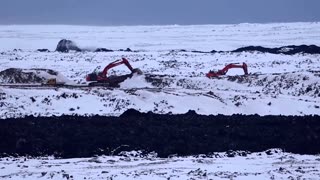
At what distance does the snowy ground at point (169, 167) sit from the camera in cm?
1244

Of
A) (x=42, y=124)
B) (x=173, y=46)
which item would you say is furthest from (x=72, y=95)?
(x=173, y=46)

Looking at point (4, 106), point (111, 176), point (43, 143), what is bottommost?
point (111, 176)

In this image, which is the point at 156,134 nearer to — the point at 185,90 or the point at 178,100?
the point at 178,100

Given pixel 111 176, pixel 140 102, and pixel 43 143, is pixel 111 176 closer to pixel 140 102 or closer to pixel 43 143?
pixel 43 143

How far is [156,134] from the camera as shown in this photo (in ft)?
55.8

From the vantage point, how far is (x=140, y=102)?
24156mm

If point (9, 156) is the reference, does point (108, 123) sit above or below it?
above

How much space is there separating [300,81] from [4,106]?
14812 millimetres

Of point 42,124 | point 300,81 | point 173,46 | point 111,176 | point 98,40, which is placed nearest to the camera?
point 111,176

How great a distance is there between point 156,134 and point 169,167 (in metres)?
3.81

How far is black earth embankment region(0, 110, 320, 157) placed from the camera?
15.2 meters

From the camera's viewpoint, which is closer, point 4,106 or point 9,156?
point 9,156

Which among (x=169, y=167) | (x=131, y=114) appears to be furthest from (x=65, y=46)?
(x=169, y=167)

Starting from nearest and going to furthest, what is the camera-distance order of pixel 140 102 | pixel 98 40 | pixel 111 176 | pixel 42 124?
pixel 111 176 < pixel 42 124 < pixel 140 102 < pixel 98 40
